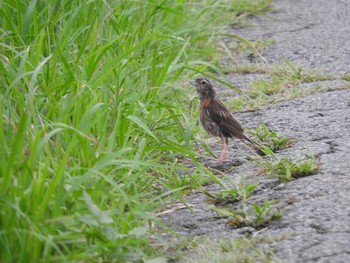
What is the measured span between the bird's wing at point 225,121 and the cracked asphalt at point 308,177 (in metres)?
0.15

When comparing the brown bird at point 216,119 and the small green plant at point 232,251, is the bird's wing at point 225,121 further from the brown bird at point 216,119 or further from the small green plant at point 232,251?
the small green plant at point 232,251

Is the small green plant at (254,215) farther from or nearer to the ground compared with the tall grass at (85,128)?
nearer to the ground

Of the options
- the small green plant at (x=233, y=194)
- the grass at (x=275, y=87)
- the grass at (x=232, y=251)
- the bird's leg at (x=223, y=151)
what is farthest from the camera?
the grass at (x=275, y=87)

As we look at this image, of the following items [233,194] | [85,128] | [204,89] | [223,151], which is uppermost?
[85,128]

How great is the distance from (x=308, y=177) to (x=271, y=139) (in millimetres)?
914

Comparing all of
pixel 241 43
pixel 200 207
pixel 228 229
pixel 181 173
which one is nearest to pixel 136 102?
pixel 181 173

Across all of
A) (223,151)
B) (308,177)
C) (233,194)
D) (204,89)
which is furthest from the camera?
(204,89)

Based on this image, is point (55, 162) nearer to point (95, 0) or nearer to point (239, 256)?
point (239, 256)

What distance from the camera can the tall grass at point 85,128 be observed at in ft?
13.2

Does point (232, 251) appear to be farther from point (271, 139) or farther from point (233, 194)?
point (271, 139)

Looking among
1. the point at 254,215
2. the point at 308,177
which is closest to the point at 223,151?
the point at 308,177

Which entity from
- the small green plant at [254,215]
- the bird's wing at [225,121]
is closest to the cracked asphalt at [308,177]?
the small green plant at [254,215]

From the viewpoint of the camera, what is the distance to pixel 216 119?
6293mm

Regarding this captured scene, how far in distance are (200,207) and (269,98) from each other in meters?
2.34
